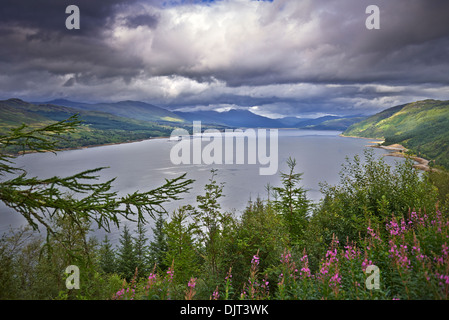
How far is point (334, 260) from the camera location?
5.73 m

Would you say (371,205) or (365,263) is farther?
(371,205)

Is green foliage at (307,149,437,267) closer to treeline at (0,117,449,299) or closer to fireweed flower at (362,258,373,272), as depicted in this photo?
treeline at (0,117,449,299)

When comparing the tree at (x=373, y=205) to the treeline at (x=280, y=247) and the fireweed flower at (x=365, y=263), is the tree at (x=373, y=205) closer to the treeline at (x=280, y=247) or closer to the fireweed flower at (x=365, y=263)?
the treeline at (x=280, y=247)

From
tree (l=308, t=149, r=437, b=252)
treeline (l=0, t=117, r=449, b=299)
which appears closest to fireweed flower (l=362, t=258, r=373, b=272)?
treeline (l=0, t=117, r=449, b=299)

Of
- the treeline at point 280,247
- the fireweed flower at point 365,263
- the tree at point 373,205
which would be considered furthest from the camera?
the tree at point 373,205

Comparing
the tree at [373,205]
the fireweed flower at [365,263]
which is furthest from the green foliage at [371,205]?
the fireweed flower at [365,263]

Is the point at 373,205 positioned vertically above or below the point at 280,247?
above

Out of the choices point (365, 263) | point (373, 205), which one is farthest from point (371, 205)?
point (365, 263)

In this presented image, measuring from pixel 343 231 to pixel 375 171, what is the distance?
6992 millimetres

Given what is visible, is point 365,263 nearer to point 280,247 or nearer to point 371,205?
point 280,247

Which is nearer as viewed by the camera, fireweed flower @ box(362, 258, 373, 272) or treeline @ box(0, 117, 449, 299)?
fireweed flower @ box(362, 258, 373, 272)

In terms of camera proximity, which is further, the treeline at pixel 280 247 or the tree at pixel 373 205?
the tree at pixel 373 205
